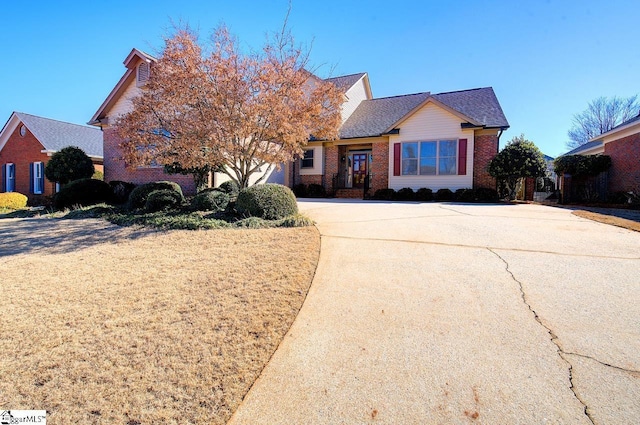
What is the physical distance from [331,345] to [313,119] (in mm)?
7253

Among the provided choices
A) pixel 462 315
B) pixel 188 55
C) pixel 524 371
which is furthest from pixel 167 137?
pixel 524 371

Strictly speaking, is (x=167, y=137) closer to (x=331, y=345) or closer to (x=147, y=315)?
(x=147, y=315)

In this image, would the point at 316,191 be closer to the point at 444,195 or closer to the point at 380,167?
the point at 380,167

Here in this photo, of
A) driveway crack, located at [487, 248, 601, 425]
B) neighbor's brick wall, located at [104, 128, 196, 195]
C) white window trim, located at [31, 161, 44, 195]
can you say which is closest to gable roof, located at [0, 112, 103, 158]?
white window trim, located at [31, 161, 44, 195]

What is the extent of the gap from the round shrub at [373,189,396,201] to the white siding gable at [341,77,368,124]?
5.52 metres

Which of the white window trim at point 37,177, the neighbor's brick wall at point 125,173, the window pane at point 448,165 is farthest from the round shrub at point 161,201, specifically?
the white window trim at point 37,177

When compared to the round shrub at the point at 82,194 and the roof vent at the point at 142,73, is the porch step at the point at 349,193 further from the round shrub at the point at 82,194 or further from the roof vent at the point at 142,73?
the round shrub at the point at 82,194

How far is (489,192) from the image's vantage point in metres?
13.8

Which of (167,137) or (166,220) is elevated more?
(167,137)

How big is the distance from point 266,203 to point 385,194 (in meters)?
9.11

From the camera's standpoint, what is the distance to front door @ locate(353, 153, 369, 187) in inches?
766

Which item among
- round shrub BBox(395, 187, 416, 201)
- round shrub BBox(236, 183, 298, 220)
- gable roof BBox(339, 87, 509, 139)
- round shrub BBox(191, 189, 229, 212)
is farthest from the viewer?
round shrub BBox(395, 187, 416, 201)

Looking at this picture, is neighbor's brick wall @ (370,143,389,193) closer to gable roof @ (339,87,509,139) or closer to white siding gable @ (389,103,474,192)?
white siding gable @ (389,103,474,192)

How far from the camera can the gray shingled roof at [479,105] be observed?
15.0m
